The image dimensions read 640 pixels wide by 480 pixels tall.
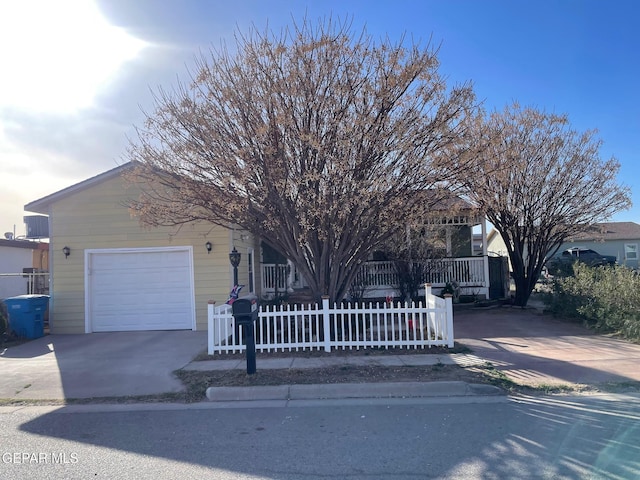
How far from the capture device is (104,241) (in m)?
12.4

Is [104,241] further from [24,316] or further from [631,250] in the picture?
[631,250]

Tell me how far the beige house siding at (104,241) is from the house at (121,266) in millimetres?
26

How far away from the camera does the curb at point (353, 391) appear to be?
6.58 m

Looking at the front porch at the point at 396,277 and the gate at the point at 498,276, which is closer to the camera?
the front porch at the point at 396,277

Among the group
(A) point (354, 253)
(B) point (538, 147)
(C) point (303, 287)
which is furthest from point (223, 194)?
(C) point (303, 287)

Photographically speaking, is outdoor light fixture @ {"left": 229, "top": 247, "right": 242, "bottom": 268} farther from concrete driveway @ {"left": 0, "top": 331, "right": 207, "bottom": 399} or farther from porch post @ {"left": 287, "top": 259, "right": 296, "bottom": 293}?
porch post @ {"left": 287, "top": 259, "right": 296, "bottom": 293}

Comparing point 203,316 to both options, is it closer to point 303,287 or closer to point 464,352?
point 464,352

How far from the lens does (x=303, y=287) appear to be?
66.8 feet

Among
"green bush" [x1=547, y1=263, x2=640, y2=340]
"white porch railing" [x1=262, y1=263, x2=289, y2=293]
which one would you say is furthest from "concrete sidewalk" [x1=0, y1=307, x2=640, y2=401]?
"white porch railing" [x1=262, y1=263, x2=289, y2=293]

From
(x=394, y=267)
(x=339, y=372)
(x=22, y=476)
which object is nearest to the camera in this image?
(x=22, y=476)

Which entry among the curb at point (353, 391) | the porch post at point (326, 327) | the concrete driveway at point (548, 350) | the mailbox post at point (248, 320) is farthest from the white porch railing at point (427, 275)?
the curb at point (353, 391)

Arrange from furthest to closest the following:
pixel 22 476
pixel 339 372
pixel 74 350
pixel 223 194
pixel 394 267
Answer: pixel 394 267, pixel 74 350, pixel 223 194, pixel 339 372, pixel 22 476

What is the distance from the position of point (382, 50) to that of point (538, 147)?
295 inches

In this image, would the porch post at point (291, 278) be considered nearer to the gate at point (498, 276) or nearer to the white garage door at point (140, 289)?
the white garage door at point (140, 289)
